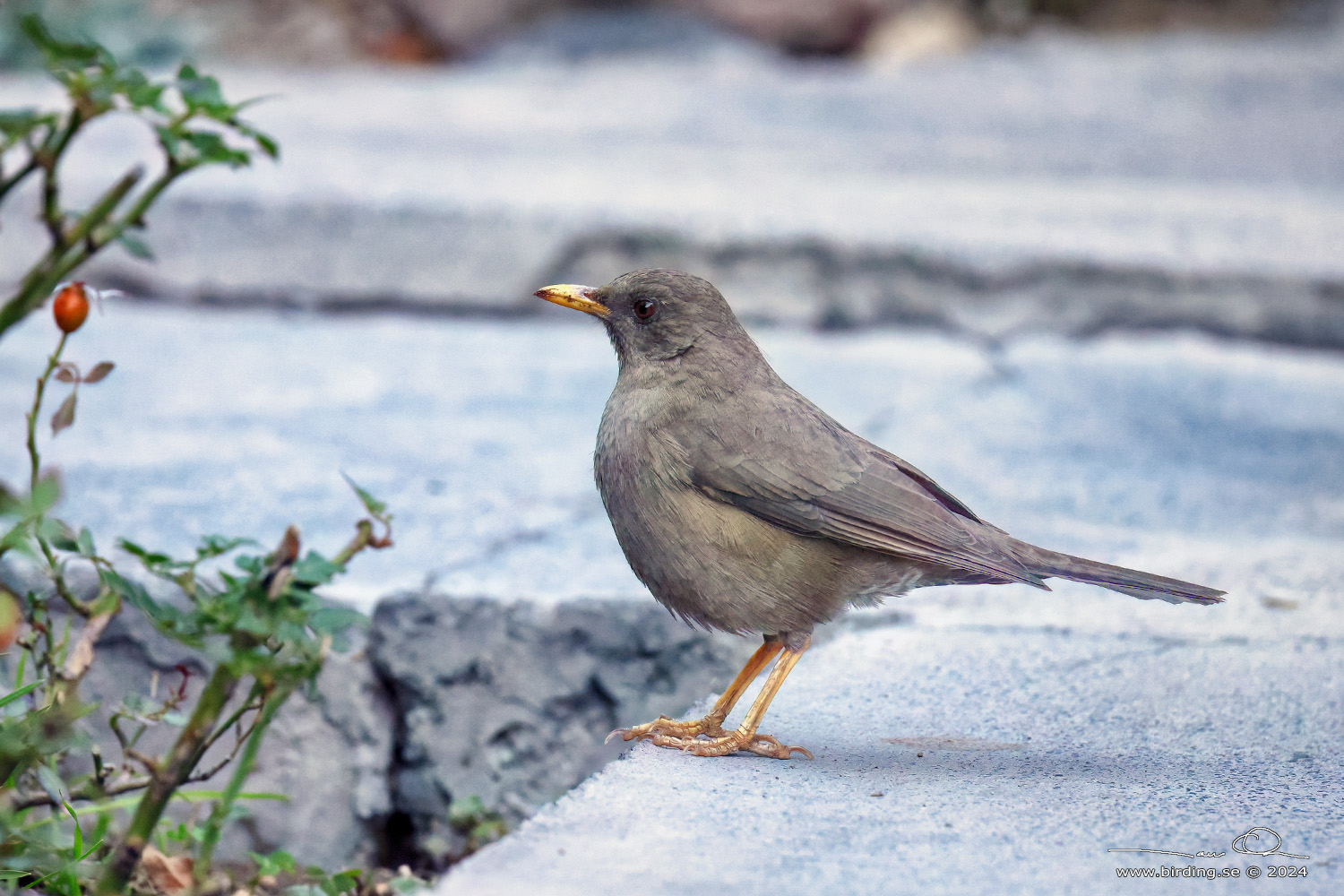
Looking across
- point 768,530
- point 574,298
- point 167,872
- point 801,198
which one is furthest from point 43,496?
point 801,198

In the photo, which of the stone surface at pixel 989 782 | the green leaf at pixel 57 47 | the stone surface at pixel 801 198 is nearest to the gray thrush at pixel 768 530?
the stone surface at pixel 989 782

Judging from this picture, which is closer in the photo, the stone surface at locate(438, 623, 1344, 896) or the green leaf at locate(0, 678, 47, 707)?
the stone surface at locate(438, 623, 1344, 896)

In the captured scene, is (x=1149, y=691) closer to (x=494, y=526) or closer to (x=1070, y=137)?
(x=494, y=526)

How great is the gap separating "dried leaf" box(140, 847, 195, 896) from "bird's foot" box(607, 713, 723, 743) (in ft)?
2.32

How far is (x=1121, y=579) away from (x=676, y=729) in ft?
2.50

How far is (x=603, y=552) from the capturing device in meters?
3.27

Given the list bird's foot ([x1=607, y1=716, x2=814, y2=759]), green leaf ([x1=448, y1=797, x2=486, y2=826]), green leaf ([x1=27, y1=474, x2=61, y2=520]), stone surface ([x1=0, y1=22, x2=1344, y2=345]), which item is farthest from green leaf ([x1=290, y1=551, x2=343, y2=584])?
stone surface ([x1=0, y1=22, x2=1344, y2=345])

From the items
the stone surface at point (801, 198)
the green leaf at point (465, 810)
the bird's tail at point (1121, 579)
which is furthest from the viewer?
the stone surface at point (801, 198)

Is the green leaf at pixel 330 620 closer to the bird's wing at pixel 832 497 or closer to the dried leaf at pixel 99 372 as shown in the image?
the dried leaf at pixel 99 372

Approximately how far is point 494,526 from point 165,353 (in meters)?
Answer: 2.08

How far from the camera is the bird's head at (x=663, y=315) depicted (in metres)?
2.50

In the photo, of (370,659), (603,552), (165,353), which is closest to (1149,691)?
(603,552)

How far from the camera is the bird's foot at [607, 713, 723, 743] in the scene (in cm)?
232

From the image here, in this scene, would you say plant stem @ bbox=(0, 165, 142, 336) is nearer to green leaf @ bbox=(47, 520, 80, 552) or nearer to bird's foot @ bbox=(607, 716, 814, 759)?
green leaf @ bbox=(47, 520, 80, 552)
